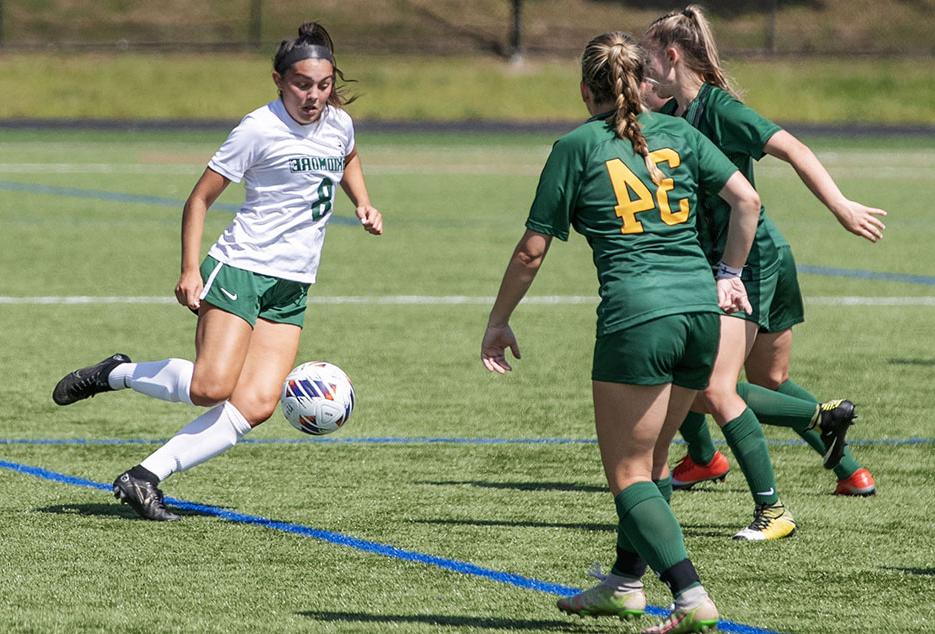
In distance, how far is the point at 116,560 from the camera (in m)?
6.57

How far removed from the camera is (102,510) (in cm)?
750

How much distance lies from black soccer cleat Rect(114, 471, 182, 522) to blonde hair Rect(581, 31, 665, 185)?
2817 millimetres

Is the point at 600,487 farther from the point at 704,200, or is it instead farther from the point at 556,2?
the point at 556,2

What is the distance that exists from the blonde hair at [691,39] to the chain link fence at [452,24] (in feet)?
137

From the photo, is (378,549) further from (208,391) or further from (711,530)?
(711,530)

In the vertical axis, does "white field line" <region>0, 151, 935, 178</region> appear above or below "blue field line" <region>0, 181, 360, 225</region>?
below

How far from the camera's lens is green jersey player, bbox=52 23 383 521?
7.26 metres

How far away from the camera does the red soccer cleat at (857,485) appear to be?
7.88 metres

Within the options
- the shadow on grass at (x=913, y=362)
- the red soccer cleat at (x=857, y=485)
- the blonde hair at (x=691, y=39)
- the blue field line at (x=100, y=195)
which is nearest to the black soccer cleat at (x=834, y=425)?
the red soccer cleat at (x=857, y=485)

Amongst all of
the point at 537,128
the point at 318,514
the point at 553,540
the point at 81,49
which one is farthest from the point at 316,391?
the point at 81,49

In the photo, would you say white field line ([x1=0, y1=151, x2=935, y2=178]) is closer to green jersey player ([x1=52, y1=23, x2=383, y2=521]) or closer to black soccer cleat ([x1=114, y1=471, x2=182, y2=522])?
green jersey player ([x1=52, y1=23, x2=383, y2=521])

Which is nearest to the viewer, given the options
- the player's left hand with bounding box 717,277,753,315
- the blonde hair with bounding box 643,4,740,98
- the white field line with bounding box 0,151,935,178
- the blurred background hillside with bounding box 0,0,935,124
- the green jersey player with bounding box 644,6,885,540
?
the player's left hand with bounding box 717,277,753,315

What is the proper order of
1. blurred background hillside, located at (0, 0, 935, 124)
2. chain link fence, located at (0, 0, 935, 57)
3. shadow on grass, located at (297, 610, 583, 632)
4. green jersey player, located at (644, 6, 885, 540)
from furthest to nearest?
1. chain link fence, located at (0, 0, 935, 57)
2. blurred background hillside, located at (0, 0, 935, 124)
3. green jersey player, located at (644, 6, 885, 540)
4. shadow on grass, located at (297, 610, 583, 632)

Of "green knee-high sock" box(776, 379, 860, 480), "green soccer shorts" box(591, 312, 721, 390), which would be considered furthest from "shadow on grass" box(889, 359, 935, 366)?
"green soccer shorts" box(591, 312, 721, 390)
